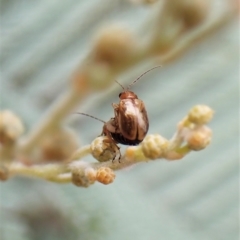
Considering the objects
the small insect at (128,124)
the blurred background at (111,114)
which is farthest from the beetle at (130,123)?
the blurred background at (111,114)

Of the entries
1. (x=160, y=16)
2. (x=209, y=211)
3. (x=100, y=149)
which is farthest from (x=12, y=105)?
(x=209, y=211)

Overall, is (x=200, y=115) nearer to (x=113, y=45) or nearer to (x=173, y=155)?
(x=173, y=155)

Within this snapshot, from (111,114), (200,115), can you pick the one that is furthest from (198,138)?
(111,114)

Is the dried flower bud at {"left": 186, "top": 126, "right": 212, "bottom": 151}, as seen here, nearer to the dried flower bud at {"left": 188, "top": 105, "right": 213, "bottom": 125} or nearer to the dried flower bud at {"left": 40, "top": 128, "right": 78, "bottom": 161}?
the dried flower bud at {"left": 188, "top": 105, "right": 213, "bottom": 125}

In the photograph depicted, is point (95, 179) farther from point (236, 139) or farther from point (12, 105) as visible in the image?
point (236, 139)

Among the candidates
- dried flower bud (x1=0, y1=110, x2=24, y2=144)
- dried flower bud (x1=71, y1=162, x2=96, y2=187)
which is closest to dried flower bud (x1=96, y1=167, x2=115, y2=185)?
dried flower bud (x1=71, y1=162, x2=96, y2=187)

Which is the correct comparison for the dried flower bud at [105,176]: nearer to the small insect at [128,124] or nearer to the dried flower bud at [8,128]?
the small insect at [128,124]
